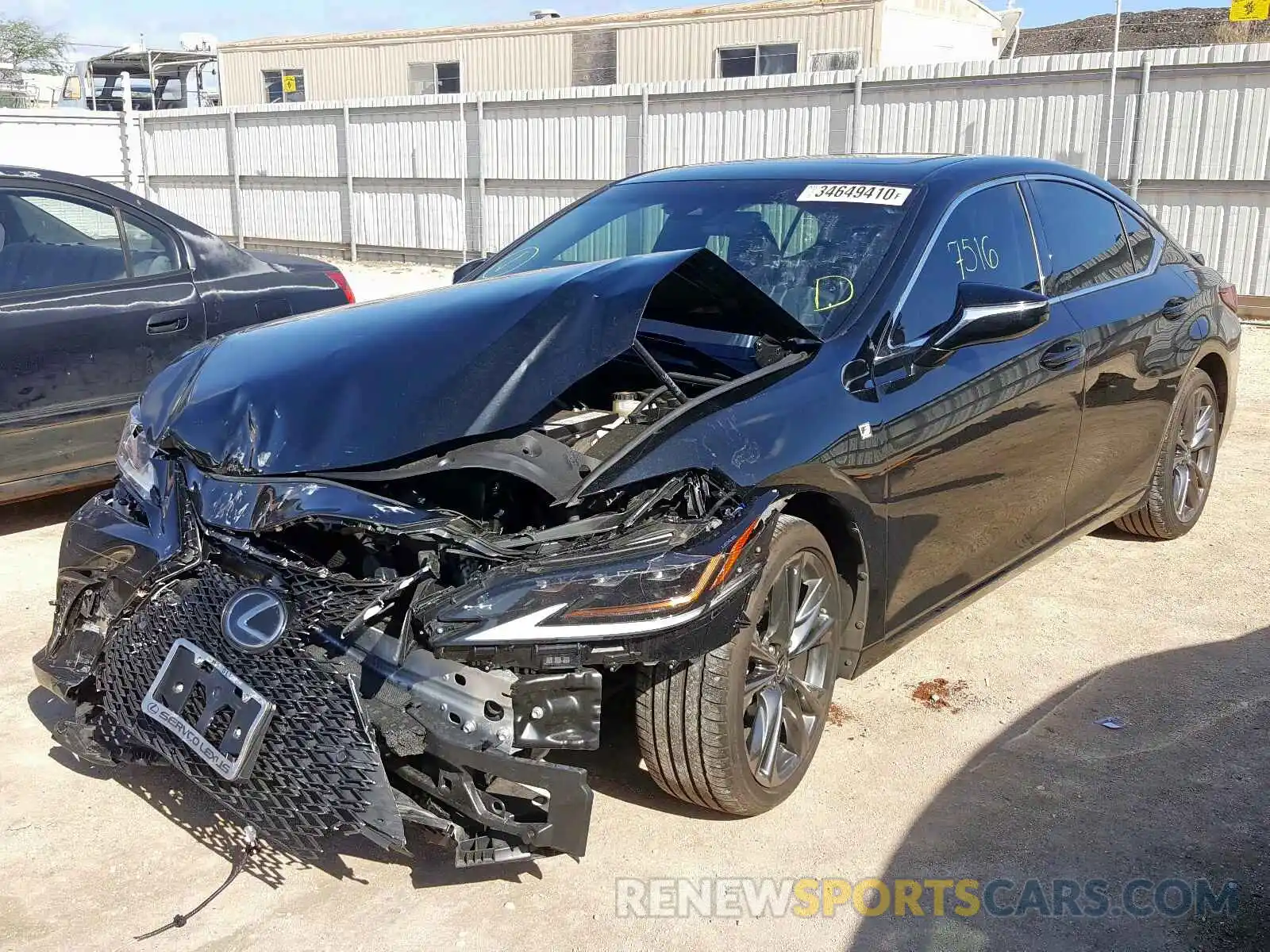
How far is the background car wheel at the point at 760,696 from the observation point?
2859mm

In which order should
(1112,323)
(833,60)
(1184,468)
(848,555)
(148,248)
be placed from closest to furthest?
(848,555)
(1112,323)
(1184,468)
(148,248)
(833,60)

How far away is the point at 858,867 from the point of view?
2998mm

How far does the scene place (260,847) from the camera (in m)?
3.08

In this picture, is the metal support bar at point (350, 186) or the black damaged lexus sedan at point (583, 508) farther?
the metal support bar at point (350, 186)

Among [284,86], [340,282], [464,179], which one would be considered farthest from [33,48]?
[340,282]

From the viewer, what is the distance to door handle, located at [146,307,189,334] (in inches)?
212

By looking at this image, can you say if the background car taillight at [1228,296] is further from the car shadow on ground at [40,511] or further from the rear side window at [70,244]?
the car shadow on ground at [40,511]

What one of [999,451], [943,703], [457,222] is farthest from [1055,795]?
[457,222]

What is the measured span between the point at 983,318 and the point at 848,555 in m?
0.80

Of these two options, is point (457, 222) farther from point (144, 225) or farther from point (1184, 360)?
point (1184, 360)

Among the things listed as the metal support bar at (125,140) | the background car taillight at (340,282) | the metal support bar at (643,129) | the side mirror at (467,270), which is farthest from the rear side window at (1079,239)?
the metal support bar at (125,140)

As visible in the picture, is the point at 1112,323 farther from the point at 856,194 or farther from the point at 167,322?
the point at 167,322

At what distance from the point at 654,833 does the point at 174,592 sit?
138 centimetres

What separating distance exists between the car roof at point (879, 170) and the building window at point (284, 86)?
23.1 meters
